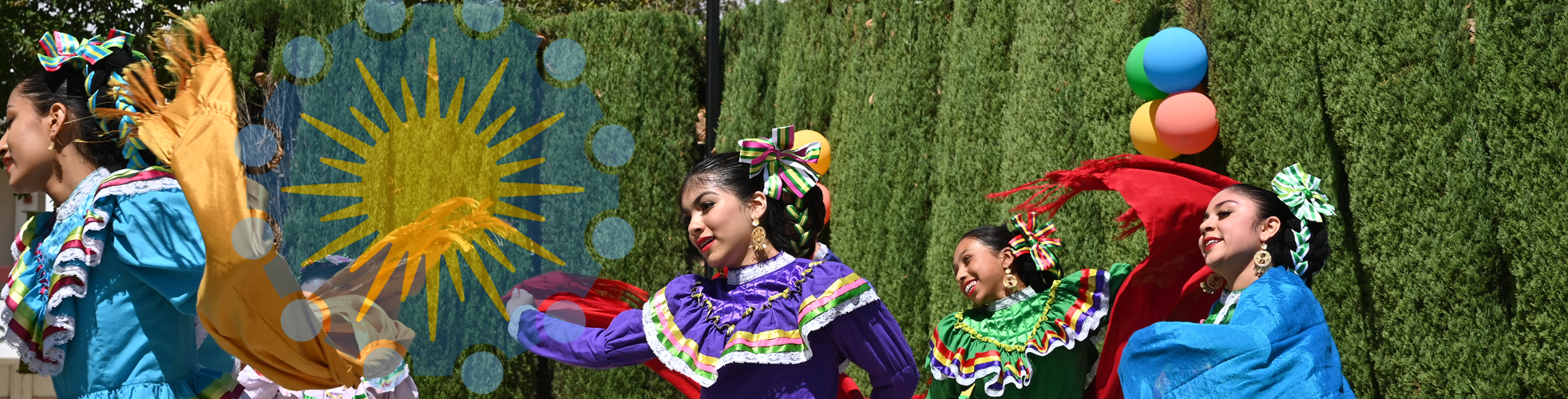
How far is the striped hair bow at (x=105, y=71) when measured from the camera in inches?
96.3

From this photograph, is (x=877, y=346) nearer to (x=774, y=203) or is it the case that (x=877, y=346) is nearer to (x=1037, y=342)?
(x=774, y=203)

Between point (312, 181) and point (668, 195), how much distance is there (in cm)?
246

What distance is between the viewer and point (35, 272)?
8.02 ft

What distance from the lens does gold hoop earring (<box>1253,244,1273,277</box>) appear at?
2.93 m

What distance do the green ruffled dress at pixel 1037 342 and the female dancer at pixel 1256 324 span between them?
40.1 inches

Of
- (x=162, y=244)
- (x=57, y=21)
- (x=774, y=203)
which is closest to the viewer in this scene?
(x=162, y=244)

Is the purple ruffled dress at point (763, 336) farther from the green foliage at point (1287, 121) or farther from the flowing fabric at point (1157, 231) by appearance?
the green foliage at point (1287, 121)

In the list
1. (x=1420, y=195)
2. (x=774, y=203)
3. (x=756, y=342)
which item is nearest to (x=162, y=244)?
(x=756, y=342)

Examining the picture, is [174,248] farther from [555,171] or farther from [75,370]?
[555,171]

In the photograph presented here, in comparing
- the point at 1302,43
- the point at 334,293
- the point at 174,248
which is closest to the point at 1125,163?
the point at 1302,43

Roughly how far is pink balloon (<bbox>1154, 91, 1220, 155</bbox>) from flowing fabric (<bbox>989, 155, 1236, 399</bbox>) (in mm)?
848

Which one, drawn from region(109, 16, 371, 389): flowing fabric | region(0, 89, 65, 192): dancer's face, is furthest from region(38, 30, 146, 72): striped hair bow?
region(109, 16, 371, 389): flowing fabric

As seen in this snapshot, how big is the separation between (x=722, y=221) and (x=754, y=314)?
266 millimetres

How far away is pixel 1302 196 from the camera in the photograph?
3.08 metres
